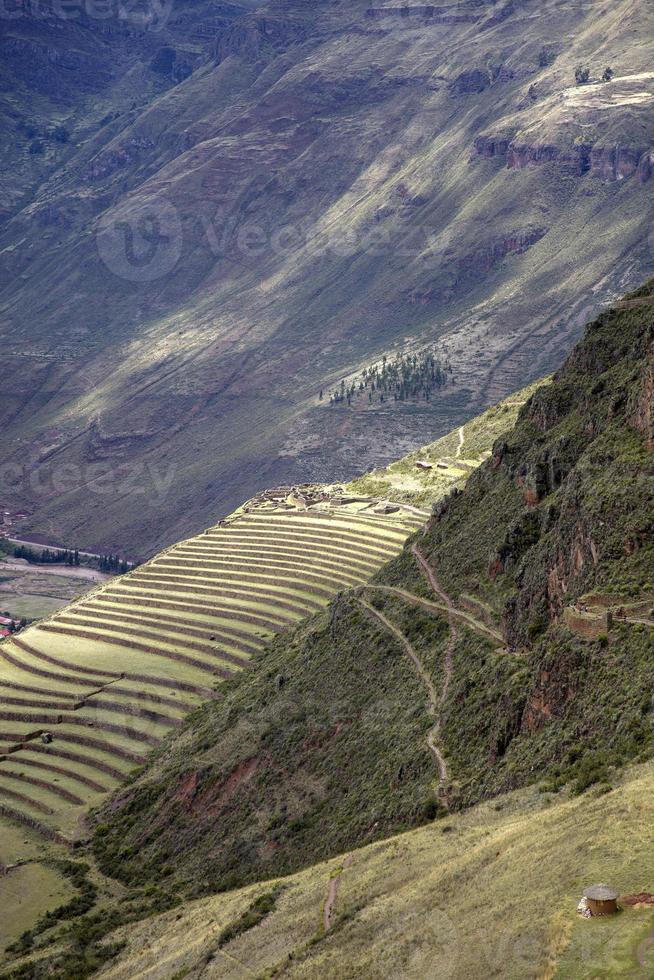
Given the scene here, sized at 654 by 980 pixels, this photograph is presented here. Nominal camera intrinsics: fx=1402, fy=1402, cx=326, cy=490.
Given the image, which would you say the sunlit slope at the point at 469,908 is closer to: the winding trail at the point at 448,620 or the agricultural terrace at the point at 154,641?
the winding trail at the point at 448,620

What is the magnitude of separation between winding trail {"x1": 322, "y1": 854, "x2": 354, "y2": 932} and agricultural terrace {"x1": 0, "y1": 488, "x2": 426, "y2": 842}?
→ 72.0 ft

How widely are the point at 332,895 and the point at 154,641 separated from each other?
41.7 m

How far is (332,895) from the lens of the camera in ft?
141

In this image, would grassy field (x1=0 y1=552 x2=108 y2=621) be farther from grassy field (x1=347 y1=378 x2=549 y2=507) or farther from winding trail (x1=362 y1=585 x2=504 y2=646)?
winding trail (x1=362 y1=585 x2=504 y2=646)

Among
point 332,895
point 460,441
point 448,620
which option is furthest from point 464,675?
point 460,441

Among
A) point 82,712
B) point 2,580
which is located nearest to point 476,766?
point 82,712

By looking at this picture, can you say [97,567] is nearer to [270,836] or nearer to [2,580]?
[2,580]

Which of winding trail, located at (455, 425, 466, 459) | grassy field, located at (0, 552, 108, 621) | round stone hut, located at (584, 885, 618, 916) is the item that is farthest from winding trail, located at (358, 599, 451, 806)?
grassy field, located at (0, 552, 108, 621)

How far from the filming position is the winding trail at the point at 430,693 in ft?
159

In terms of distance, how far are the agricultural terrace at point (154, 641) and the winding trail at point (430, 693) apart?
1329 centimetres

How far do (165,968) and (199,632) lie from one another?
3750 cm

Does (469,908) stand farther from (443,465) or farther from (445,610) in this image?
(443,465)

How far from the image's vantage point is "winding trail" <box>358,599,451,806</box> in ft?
159

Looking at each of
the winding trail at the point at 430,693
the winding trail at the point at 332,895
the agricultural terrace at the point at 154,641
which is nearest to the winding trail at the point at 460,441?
the agricultural terrace at the point at 154,641
